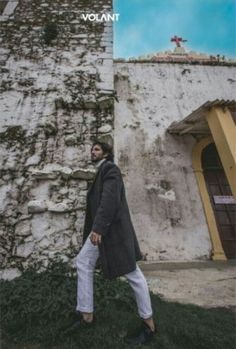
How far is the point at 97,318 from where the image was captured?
233 cm

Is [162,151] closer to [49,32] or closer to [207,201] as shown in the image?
[207,201]

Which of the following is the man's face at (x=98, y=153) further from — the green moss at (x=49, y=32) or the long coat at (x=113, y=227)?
the green moss at (x=49, y=32)

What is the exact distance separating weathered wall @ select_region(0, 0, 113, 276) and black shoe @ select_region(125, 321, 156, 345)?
1.26 m

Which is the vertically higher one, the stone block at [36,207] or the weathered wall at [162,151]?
the weathered wall at [162,151]

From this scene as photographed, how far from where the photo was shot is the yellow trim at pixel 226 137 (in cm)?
420

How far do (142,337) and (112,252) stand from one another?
2.09 ft

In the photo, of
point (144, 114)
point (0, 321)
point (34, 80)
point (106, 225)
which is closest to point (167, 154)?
point (144, 114)

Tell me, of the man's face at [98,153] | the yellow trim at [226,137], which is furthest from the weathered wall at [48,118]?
the yellow trim at [226,137]

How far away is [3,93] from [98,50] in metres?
1.83

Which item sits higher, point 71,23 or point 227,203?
point 71,23

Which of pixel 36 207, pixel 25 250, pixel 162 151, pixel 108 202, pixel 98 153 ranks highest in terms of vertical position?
pixel 162 151

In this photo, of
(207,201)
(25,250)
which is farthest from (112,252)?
(207,201)

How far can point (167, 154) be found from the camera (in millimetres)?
5781

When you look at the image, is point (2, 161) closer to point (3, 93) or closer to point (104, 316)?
point (3, 93)
